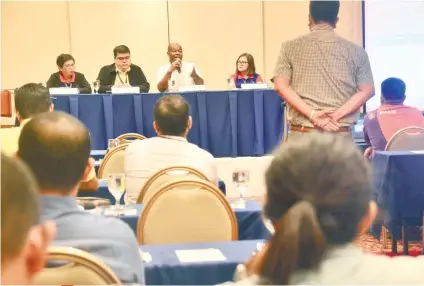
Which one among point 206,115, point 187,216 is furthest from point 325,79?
Result: point 206,115

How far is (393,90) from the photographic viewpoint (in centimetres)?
491

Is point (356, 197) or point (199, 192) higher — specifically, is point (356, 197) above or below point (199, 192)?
above

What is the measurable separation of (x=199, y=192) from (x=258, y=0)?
7336 millimetres

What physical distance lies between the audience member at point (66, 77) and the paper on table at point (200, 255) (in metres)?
5.10

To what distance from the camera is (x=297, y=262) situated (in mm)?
1092

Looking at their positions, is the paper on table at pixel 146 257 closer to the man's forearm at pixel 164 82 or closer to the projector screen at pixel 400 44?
the man's forearm at pixel 164 82

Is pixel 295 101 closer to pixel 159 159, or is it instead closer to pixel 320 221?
pixel 159 159

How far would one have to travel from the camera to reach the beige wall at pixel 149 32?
9.40m

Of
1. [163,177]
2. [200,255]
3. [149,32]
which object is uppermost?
[149,32]

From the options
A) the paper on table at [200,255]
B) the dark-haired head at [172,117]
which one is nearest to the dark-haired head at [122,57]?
the dark-haired head at [172,117]

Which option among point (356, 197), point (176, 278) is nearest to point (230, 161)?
point (176, 278)

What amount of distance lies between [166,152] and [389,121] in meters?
2.15

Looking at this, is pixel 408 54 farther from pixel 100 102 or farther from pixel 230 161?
pixel 100 102

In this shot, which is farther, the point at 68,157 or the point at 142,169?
the point at 142,169
